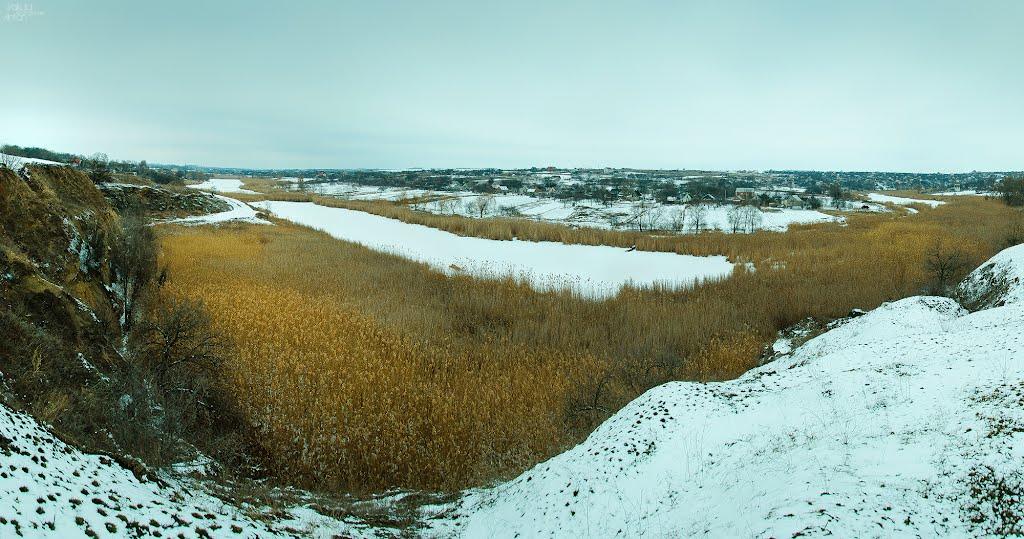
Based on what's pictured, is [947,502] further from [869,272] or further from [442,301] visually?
[869,272]

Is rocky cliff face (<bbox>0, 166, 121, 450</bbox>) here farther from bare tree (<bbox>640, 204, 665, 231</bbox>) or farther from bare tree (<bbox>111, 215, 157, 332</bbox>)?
bare tree (<bbox>640, 204, 665, 231</bbox>)

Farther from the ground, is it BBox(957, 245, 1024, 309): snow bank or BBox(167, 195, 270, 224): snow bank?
BBox(167, 195, 270, 224): snow bank

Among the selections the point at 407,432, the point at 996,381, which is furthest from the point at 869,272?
the point at 407,432

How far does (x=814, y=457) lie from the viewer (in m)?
3.88

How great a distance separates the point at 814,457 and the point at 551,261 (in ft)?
70.1

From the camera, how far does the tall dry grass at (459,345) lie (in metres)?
7.13

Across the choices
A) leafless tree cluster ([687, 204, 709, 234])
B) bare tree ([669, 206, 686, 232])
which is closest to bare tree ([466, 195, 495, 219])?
bare tree ([669, 206, 686, 232])

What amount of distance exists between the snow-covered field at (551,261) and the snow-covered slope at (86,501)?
14147mm

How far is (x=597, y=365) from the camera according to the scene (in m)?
9.95

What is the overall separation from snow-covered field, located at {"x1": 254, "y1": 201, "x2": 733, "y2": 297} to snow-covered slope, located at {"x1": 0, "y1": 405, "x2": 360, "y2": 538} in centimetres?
1415

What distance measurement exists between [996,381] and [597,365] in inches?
249

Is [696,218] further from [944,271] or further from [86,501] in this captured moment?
[86,501]

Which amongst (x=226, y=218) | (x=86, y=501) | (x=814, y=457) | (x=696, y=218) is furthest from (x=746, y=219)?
(x=86, y=501)

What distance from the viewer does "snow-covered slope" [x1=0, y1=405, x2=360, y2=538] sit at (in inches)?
99.3
